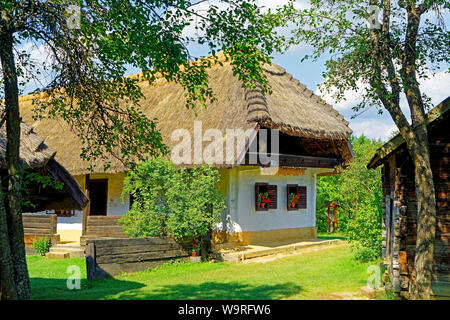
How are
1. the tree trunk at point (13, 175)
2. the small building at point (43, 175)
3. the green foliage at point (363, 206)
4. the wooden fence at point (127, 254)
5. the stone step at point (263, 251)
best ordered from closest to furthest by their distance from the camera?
1. the tree trunk at point (13, 175)
2. the small building at point (43, 175)
3. the wooden fence at point (127, 254)
4. the green foliage at point (363, 206)
5. the stone step at point (263, 251)

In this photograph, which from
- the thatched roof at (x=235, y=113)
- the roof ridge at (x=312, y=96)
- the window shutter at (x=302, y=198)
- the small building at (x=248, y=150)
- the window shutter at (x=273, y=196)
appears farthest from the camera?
the roof ridge at (x=312, y=96)

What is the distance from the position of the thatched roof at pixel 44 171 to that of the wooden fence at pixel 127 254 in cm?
264

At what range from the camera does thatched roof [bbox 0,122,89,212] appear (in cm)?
660

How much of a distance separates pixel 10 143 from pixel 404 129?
5.61 meters

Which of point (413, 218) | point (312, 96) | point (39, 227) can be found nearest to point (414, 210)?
point (413, 218)

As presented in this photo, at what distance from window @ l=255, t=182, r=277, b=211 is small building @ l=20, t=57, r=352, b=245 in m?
0.03

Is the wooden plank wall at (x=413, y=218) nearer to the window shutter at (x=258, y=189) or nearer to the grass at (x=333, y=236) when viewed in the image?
the window shutter at (x=258, y=189)

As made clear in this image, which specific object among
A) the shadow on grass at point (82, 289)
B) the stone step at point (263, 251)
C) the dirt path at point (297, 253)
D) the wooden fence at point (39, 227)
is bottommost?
the shadow on grass at point (82, 289)

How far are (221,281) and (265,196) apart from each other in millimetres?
5289

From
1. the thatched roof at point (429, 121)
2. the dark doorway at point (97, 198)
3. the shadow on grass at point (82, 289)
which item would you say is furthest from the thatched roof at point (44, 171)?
the dark doorway at point (97, 198)

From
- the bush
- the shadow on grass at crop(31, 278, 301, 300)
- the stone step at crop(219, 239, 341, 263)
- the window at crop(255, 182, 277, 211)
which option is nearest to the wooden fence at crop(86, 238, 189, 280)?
the shadow on grass at crop(31, 278, 301, 300)

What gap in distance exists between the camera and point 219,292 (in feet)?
28.3

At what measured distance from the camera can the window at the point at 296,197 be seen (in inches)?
629
